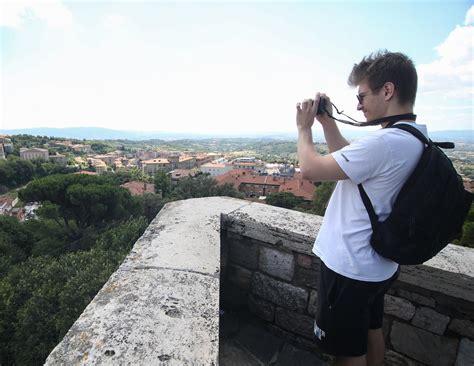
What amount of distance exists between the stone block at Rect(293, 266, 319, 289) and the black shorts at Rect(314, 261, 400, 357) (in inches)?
21.7

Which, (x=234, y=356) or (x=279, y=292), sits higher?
(x=279, y=292)

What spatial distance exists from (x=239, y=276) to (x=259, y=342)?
39cm

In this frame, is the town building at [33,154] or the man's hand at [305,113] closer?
the man's hand at [305,113]

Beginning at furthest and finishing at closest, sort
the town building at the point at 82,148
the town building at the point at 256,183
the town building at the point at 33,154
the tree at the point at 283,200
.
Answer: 1. the town building at the point at 82,148
2. the town building at the point at 33,154
3. the town building at the point at 256,183
4. the tree at the point at 283,200

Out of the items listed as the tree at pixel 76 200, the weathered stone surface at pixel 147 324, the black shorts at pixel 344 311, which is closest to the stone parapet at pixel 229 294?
the weathered stone surface at pixel 147 324

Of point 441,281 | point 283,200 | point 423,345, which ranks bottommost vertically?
point 283,200

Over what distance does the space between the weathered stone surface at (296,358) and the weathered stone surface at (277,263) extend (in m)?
0.40

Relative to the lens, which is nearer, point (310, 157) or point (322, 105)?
point (310, 157)

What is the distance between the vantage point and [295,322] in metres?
1.62

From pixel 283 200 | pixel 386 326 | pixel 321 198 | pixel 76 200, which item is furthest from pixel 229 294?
pixel 283 200

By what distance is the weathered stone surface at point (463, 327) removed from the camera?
1.23 meters

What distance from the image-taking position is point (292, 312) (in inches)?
63.8

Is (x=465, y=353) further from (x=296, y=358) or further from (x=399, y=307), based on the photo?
(x=296, y=358)

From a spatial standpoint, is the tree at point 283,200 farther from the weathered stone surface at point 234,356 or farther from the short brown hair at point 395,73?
the short brown hair at point 395,73
